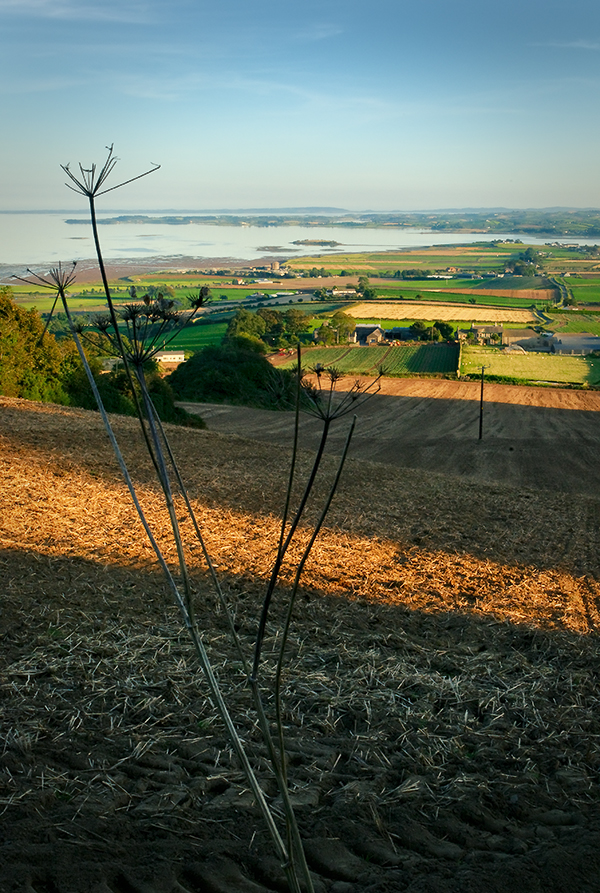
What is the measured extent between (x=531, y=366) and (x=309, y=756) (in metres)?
55.5

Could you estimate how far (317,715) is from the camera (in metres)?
4.62

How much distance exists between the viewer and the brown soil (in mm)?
3117

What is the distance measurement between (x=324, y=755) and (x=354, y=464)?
12.6m

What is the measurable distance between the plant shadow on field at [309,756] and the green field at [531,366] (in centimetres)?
4826

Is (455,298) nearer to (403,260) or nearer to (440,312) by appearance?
(440,312)

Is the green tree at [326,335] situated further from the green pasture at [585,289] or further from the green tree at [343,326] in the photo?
the green pasture at [585,289]

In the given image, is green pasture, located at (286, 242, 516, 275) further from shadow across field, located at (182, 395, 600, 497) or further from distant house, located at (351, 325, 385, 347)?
Answer: shadow across field, located at (182, 395, 600, 497)

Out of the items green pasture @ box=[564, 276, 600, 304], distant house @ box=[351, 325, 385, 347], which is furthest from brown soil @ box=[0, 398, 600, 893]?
green pasture @ box=[564, 276, 600, 304]

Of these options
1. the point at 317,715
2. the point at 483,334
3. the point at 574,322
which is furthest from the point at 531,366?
the point at 317,715

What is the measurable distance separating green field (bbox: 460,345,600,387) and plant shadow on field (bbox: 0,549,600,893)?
48265mm

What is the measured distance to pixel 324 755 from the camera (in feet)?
13.5

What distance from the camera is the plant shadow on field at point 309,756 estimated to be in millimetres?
3072

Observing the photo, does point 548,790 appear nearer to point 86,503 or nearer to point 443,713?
point 443,713

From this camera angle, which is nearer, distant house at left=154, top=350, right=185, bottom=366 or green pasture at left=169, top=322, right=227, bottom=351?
distant house at left=154, top=350, right=185, bottom=366
